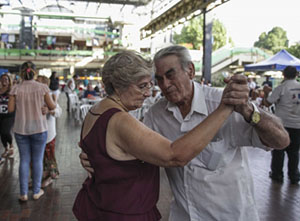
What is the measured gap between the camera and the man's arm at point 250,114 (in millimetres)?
1188

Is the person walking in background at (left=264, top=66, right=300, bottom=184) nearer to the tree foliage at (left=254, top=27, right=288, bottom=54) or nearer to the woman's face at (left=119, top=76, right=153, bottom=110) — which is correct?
the woman's face at (left=119, top=76, right=153, bottom=110)

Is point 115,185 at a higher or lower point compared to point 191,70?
lower

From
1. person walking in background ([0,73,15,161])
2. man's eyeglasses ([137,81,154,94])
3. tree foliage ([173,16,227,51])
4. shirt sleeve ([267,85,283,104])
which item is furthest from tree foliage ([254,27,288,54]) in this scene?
man's eyeglasses ([137,81,154,94])

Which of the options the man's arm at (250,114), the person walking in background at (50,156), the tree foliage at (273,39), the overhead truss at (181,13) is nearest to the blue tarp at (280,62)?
the overhead truss at (181,13)

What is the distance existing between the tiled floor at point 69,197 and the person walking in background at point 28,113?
39 cm

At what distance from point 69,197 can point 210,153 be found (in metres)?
3.27

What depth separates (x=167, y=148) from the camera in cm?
117

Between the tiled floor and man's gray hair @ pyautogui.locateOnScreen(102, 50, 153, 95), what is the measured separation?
2777mm

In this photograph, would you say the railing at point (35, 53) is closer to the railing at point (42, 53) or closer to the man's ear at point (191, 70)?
the railing at point (42, 53)

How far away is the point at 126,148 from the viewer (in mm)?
1252

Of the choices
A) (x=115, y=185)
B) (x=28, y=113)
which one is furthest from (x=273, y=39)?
(x=115, y=185)

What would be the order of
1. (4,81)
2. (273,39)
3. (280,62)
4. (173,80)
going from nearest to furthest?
(173,80)
(4,81)
(280,62)
(273,39)

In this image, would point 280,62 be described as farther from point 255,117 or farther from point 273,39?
point 273,39

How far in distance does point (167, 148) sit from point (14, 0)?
18786 mm
